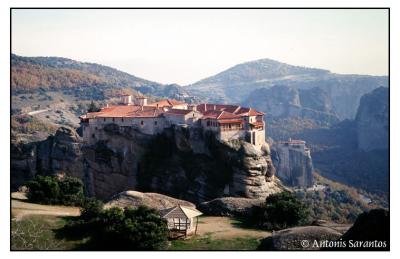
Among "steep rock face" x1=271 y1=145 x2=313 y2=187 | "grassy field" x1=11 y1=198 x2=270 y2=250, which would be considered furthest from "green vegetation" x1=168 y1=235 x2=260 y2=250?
"steep rock face" x1=271 y1=145 x2=313 y2=187

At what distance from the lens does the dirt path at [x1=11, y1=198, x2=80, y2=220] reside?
32.4 metres

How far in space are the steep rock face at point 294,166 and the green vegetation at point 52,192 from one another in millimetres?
87589

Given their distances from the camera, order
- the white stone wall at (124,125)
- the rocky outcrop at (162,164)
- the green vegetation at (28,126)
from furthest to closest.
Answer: the green vegetation at (28,126)
the white stone wall at (124,125)
the rocky outcrop at (162,164)

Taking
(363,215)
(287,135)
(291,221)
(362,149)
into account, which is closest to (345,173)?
(362,149)

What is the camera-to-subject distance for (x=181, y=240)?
31.1 metres

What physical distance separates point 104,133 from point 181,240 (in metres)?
28.1

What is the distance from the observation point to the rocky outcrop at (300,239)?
27134 mm

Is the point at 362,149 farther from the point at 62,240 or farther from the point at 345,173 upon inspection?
the point at 62,240

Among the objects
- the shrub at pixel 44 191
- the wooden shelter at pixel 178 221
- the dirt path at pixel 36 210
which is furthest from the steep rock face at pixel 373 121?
the wooden shelter at pixel 178 221

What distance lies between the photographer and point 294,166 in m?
123

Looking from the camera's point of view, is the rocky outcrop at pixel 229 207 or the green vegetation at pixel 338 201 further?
the green vegetation at pixel 338 201

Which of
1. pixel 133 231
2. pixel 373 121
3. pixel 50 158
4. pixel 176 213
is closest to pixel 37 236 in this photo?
pixel 133 231

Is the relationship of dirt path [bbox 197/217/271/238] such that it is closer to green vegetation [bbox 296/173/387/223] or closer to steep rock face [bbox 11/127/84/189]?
steep rock face [bbox 11/127/84/189]

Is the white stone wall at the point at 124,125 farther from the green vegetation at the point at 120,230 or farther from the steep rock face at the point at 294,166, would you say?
the steep rock face at the point at 294,166
